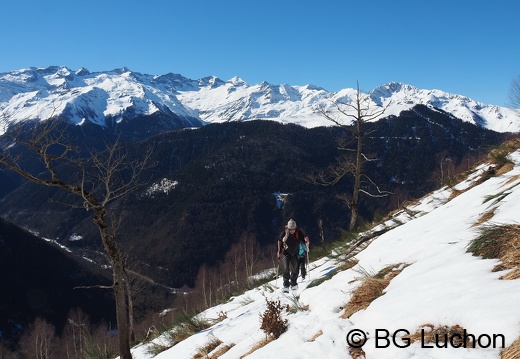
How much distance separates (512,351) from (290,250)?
288 inches

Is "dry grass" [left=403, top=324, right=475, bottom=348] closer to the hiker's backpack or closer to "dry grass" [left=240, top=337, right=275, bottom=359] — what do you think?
"dry grass" [left=240, top=337, right=275, bottom=359]

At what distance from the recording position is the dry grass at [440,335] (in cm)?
274

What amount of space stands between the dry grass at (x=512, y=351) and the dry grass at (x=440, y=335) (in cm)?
22

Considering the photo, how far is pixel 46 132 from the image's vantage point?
8.22 metres

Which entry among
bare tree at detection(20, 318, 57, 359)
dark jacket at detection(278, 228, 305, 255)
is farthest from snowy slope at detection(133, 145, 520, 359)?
bare tree at detection(20, 318, 57, 359)

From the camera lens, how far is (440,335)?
288cm

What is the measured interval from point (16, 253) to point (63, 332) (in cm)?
3557

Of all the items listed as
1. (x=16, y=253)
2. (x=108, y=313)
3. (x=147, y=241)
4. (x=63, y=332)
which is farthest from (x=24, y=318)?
(x=147, y=241)

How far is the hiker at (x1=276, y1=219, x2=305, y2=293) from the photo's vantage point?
A: 915 centimetres

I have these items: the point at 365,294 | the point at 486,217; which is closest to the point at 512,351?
the point at 365,294

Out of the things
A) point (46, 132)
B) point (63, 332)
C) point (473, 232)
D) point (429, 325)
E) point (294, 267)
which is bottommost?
point (63, 332)

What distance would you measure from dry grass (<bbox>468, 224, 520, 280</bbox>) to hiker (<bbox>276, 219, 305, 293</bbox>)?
5239 millimetres

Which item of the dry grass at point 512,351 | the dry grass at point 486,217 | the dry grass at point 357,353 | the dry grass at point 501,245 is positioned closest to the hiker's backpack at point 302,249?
the dry grass at point 486,217

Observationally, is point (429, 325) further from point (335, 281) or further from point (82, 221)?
point (82, 221)
